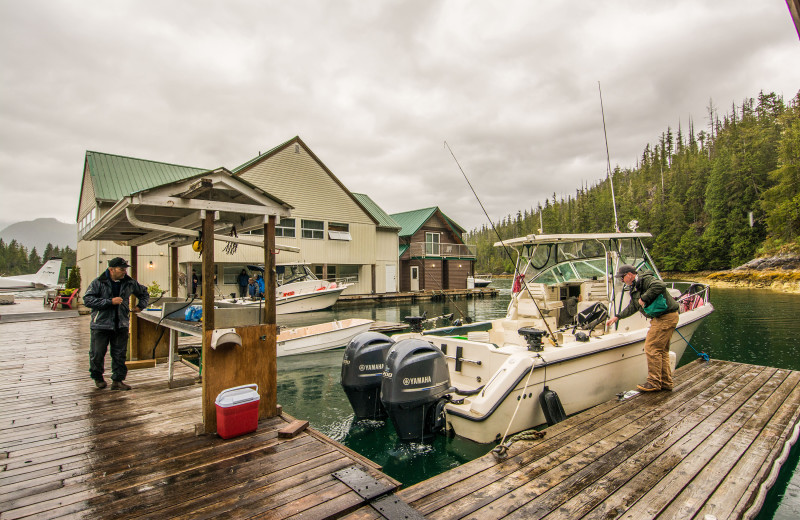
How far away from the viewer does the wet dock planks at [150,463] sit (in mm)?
2705

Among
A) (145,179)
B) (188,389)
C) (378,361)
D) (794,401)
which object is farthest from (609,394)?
(145,179)

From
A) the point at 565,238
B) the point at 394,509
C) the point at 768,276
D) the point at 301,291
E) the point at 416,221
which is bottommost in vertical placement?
the point at 394,509

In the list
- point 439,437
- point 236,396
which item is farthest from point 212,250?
point 439,437

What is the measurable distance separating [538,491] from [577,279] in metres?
5.60

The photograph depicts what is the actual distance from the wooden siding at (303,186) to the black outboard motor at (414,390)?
65.5 ft

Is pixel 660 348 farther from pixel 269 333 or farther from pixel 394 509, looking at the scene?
pixel 269 333

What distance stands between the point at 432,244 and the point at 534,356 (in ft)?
94.7

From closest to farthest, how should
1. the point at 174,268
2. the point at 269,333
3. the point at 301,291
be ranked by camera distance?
the point at 269,333, the point at 174,268, the point at 301,291

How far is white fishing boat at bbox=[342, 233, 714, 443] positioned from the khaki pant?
1.73 feet

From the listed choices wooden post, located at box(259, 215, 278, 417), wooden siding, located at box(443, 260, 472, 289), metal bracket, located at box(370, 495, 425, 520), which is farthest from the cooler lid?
wooden siding, located at box(443, 260, 472, 289)

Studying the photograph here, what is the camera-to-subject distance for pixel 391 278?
1192 inches

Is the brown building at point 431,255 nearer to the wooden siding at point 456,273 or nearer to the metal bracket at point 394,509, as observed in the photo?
the wooden siding at point 456,273

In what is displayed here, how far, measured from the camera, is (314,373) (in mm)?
9602

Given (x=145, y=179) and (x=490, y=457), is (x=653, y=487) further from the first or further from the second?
(x=145, y=179)
